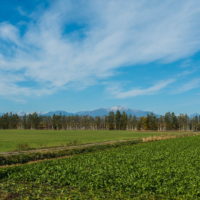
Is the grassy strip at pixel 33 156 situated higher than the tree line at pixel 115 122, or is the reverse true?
the tree line at pixel 115 122

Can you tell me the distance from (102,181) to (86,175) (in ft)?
8.55

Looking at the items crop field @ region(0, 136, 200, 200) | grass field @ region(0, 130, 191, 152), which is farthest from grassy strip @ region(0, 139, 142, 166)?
crop field @ region(0, 136, 200, 200)

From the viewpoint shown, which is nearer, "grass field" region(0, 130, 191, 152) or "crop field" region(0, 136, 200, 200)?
"crop field" region(0, 136, 200, 200)

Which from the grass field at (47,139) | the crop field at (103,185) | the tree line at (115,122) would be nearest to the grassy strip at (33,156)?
the grass field at (47,139)

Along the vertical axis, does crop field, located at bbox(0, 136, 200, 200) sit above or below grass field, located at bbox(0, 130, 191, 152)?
above

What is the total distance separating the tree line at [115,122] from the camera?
6427 inches

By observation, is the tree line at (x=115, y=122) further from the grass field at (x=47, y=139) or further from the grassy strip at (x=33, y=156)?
the grassy strip at (x=33, y=156)

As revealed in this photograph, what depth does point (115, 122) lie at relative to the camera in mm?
168375

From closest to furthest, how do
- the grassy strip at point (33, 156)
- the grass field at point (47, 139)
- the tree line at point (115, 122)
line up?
the grassy strip at point (33, 156), the grass field at point (47, 139), the tree line at point (115, 122)

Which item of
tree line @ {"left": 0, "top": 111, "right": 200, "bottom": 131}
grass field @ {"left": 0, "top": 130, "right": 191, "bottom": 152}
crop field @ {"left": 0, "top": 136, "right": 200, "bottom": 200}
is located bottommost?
grass field @ {"left": 0, "top": 130, "right": 191, "bottom": 152}

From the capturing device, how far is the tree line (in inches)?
6427

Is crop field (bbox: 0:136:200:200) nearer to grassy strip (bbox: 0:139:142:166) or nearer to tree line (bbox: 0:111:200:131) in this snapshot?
grassy strip (bbox: 0:139:142:166)

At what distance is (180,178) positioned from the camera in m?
16.4

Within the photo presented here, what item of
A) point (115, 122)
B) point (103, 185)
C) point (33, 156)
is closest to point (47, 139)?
point (33, 156)
